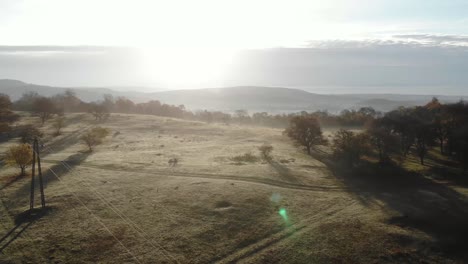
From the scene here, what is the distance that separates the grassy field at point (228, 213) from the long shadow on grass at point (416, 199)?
16 cm

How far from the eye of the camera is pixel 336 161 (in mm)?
71938

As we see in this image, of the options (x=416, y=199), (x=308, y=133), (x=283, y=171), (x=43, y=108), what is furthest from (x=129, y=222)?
(x=43, y=108)

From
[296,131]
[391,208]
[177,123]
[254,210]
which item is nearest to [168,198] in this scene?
[254,210]

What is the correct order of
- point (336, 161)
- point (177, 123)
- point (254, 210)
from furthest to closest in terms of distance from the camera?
point (177, 123) → point (336, 161) → point (254, 210)

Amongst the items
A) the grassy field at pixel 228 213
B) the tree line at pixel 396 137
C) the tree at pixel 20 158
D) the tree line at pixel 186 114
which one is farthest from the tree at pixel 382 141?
the tree at pixel 20 158

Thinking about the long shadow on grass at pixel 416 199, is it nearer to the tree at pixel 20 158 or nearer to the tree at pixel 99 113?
the tree at pixel 20 158

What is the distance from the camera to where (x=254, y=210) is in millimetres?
42406

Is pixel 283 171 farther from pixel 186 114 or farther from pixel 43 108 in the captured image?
pixel 186 114

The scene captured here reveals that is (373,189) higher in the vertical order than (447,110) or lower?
lower

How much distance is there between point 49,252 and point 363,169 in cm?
5322

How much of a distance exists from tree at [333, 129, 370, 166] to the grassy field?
5.44m

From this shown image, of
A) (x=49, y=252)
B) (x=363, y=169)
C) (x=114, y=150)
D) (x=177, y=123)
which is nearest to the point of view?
(x=49, y=252)

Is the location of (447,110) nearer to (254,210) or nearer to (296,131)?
(296,131)

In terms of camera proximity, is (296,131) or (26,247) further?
(296,131)
